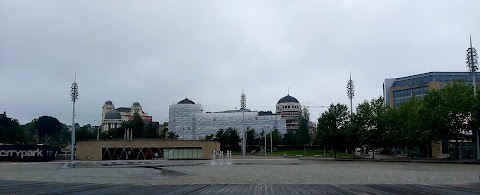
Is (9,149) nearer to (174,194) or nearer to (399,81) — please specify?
(174,194)

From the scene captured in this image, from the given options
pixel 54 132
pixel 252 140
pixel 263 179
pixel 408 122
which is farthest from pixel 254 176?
pixel 54 132

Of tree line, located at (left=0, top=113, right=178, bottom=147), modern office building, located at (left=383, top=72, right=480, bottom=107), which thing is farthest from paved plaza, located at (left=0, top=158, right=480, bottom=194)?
modern office building, located at (left=383, top=72, right=480, bottom=107)

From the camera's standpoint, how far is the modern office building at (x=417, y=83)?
385 ft

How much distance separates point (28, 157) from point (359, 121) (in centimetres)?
4876

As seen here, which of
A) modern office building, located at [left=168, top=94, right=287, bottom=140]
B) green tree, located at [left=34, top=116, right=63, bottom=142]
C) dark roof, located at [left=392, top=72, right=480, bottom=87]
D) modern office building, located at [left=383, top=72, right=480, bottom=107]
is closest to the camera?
modern office building, located at [left=383, top=72, right=480, bottom=107]

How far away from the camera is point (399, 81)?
127m

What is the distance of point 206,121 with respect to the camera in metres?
170

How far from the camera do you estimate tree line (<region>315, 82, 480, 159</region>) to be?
53156 millimetres

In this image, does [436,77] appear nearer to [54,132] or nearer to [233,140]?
[233,140]

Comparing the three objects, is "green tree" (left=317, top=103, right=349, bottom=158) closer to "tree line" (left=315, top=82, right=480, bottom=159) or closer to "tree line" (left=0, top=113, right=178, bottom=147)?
"tree line" (left=315, top=82, right=480, bottom=159)

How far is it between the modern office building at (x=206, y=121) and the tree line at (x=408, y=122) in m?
91.3

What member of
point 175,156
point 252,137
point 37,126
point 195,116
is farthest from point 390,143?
point 37,126

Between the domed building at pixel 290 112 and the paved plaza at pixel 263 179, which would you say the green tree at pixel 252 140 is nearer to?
the domed building at pixel 290 112

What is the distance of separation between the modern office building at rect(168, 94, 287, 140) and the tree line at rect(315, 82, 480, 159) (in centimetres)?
9130
